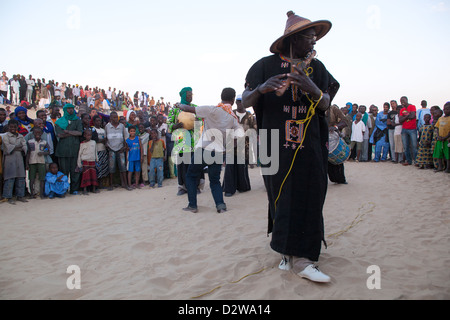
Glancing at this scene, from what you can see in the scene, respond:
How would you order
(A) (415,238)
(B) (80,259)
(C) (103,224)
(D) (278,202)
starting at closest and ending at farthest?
(D) (278,202) < (B) (80,259) < (A) (415,238) < (C) (103,224)

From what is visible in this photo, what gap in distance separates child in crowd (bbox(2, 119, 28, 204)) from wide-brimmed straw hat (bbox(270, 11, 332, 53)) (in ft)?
19.3

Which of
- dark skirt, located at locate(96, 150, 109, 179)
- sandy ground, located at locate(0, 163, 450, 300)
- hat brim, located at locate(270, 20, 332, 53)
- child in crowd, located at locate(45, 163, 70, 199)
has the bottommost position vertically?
sandy ground, located at locate(0, 163, 450, 300)

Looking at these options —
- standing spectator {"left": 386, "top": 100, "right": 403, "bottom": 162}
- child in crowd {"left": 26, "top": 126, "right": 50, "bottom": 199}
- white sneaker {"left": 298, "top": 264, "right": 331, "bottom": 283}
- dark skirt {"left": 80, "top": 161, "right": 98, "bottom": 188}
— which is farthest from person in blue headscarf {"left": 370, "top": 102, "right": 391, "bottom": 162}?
child in crowd {"left": 26, "top": 126, "right": 50, "bottom": 199}

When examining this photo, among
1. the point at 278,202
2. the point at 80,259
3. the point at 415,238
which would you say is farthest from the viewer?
the point at 415,238

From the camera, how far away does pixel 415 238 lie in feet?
11.8

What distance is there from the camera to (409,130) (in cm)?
970

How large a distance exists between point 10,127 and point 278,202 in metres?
→ 6.09

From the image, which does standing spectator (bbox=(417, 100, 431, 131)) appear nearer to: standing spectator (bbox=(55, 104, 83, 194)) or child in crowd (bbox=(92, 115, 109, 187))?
child in crowd (bbox=(92, 115, 109, 187))

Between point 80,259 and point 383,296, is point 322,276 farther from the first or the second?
point 80,259

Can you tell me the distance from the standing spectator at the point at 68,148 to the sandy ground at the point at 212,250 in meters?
1.19

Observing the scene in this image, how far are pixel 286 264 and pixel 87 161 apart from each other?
5.86 m

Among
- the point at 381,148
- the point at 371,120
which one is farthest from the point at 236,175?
the point at 371,120

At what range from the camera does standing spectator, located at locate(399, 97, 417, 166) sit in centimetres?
964
